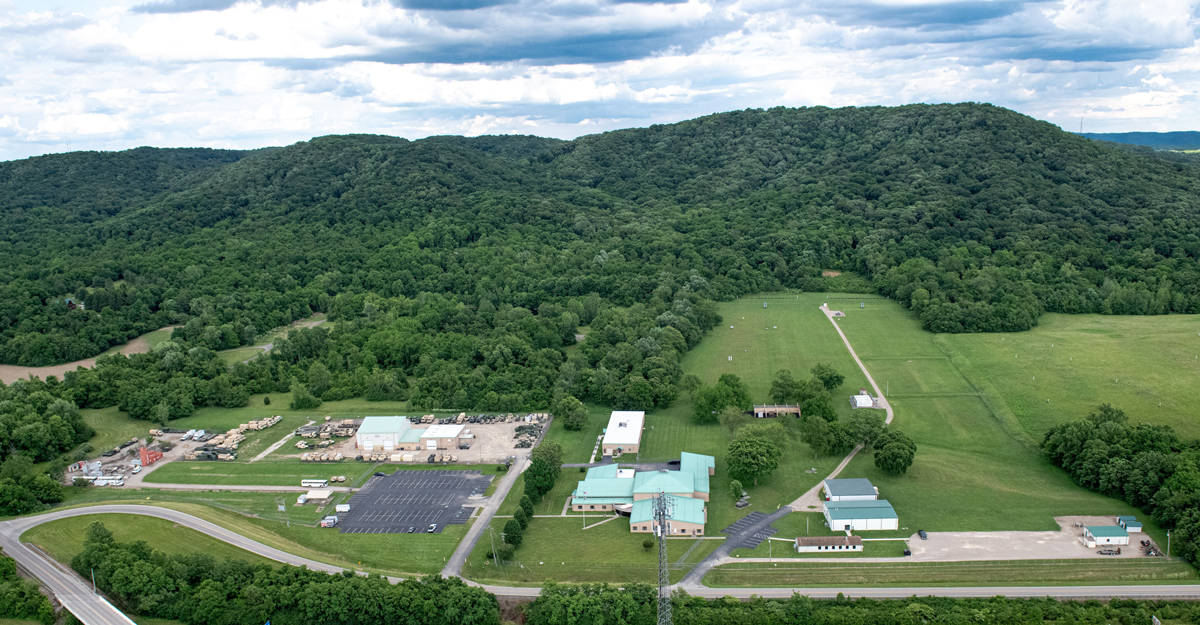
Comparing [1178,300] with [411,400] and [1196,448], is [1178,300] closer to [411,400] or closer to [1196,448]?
[1196,448]

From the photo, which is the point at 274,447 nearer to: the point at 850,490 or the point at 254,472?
the point at 254,472

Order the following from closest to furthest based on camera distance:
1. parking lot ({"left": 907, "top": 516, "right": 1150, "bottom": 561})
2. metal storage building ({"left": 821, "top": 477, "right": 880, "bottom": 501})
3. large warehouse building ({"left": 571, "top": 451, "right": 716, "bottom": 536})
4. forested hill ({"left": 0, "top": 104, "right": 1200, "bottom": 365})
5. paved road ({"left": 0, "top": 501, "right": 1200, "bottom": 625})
Result: 1. paved road ({"left": 0, "top": 501, "right": 1200, "bottom": 625})
2. parking lot ({"left": 907, "top": 516, "right": 1150, "bottom": 561})
3. large warehouse building ({"left": 571, "top": 451, "right": 716, "bottom": 536})
4. metal storage building ({"left": 821, "top": 477, "right": 880, "bottom": 501})
5. forested hill ({"left": 0, "top": 104, "right": 1200, "bottom": 365})

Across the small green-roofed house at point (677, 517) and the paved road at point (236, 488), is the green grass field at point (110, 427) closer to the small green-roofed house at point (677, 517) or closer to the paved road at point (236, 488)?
the paved road at point (236, 488)

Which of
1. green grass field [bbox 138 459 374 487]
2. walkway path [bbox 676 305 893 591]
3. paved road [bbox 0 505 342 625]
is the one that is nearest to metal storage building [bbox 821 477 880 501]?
walkway path [bbox 676 305 893 591]

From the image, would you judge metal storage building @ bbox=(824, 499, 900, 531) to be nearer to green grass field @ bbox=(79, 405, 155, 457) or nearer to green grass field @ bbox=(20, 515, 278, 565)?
green grass field @ bbox=(20, 515, 278, 565)

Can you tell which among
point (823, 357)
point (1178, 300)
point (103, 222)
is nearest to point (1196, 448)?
point (823, 357)
